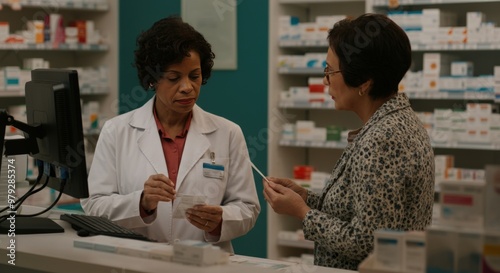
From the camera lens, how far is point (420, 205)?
8.61ft

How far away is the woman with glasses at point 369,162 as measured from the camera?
8.29ft

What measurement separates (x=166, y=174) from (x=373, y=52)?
1103mm

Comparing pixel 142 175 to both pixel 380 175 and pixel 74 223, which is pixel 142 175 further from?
pixel 380 175

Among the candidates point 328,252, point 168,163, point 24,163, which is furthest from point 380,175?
point 24,163

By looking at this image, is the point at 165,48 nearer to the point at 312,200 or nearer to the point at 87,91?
the point at 312,200

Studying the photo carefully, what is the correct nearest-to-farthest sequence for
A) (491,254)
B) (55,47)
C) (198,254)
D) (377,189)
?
(491,254) < (198,254) < (377,189) < (55,47)

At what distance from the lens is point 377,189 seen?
8.23 feet

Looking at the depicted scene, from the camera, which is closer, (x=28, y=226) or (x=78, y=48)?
(x=28, y=226)

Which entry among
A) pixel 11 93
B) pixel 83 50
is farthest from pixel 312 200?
pixel 83 50

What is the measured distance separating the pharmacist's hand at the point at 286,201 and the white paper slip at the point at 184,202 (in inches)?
10.8

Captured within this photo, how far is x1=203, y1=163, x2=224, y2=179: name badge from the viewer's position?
3.20 m

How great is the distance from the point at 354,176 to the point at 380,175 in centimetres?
11

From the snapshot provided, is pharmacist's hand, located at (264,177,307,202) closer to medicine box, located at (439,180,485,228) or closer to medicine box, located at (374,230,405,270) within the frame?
medicine box, located at (374,230,405,270)

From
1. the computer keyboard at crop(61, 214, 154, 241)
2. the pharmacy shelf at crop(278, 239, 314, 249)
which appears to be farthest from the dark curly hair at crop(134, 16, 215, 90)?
the pharmacy shelf at crop(278, 239, 314, 249)
